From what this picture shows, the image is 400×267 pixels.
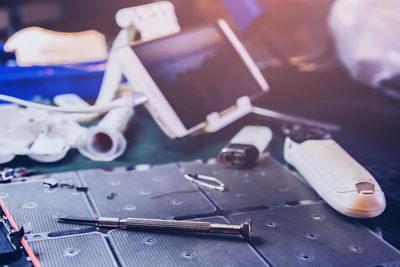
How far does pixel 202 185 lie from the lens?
1.15m

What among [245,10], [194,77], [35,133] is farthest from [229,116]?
[245,10]

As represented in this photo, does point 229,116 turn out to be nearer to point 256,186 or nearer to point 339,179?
point 256,186

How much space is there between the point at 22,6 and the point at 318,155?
114 inches

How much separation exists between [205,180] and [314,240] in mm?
353

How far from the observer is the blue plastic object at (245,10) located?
1998 millimetres

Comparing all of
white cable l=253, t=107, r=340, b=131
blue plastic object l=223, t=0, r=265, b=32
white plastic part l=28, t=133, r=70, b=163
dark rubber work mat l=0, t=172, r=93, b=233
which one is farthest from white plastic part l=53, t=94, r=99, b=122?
blue plastic object l=223, t=0, r=265, b=32

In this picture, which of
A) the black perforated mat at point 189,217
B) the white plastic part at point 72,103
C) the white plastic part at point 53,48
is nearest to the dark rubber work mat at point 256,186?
the black perforated mat at point 189,217

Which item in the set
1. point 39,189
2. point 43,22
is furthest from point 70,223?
point 43,22

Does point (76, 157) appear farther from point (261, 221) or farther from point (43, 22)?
point (43, 22)

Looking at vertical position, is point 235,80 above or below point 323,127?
above

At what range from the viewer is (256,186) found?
1.17 metres

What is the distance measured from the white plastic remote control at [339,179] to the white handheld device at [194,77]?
1.15 feet

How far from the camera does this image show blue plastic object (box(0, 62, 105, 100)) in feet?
5.15

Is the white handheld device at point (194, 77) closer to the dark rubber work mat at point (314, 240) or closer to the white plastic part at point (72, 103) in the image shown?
the white plastic part at point (72, 103)
